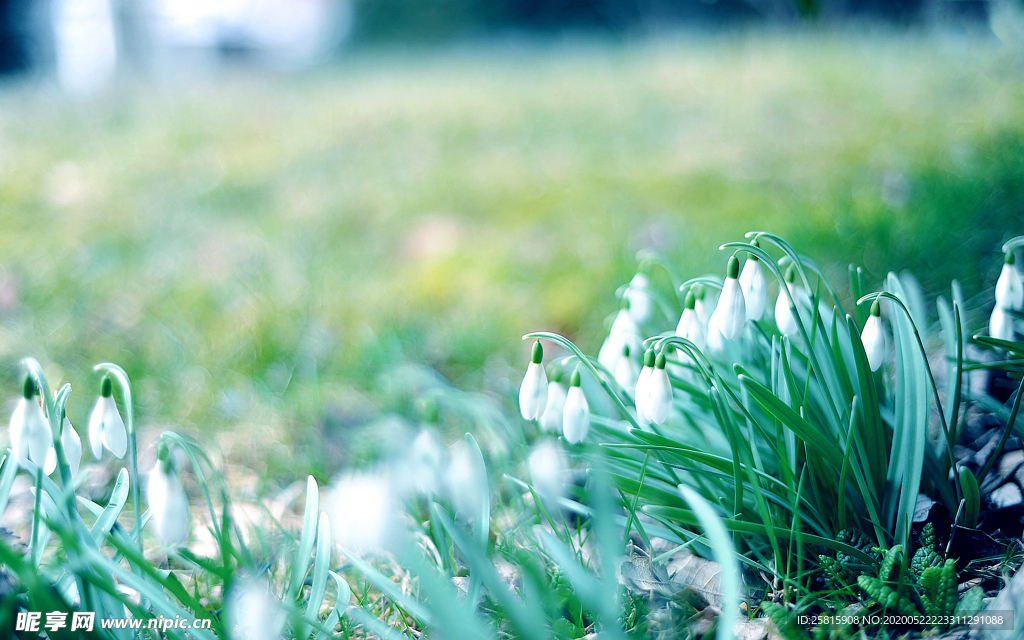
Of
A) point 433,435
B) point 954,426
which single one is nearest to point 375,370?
point 433,435

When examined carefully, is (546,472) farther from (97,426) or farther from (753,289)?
(97,426)

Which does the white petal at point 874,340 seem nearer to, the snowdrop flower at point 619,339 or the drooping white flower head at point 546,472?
the snowdrop flower at point 619,339

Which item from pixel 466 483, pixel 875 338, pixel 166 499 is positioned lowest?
pixel 466 483

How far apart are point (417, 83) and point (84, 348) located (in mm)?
5633

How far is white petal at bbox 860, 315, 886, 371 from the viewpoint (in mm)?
1249

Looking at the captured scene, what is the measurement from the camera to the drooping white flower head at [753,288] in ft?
4.30

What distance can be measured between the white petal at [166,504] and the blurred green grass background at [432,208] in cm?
81

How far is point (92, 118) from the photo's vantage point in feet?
20.1

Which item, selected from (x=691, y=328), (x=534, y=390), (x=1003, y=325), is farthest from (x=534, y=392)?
(x=1003, y=325)

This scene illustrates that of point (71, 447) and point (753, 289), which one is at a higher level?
point (753, 289)

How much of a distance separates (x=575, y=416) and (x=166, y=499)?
2.32 feet

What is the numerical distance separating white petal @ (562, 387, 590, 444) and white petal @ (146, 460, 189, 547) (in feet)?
2.21

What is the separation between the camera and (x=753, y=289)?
132 centimetres

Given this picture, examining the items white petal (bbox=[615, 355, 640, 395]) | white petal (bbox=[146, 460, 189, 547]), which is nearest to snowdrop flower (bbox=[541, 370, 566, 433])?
white petal (bbox=[615, 355, 640, 395])
